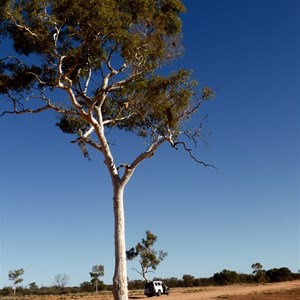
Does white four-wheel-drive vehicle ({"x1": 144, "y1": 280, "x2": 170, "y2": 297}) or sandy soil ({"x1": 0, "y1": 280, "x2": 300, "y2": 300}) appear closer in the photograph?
sandy soil ({"x1": 0, "y1": 280, "x2": 300, "y2": 300})

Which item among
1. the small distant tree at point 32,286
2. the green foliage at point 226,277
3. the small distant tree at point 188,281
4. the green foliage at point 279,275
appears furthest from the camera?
the small distant tree at point 32,286

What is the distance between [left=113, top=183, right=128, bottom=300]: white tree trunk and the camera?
1384cm

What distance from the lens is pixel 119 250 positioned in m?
14.3

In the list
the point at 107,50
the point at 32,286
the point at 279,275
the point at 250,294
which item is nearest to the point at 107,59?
the point at 107,50

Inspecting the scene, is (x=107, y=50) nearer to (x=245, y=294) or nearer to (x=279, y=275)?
(x=245, y=294)

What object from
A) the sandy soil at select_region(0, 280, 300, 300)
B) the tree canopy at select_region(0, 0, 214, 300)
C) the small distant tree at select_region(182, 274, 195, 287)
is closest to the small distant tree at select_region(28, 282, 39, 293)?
the small distant tree at select_region(182, 274, 195, 287)

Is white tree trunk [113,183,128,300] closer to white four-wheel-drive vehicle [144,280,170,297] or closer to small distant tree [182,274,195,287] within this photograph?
white four-wheel-drive vehicle [144,280,170,297]

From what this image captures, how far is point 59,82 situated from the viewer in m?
15.7

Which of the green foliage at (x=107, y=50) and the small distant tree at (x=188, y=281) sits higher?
the small distant tree at (x=188, y=281)

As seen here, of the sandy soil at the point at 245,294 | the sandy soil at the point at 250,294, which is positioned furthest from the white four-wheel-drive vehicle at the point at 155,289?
the sandy soil at the point at 250,294

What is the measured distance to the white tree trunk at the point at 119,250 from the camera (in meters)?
13.8

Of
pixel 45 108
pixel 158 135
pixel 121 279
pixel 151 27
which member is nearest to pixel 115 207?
pixel 121 279

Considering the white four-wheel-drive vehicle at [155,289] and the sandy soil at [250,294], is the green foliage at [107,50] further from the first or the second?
the white four-wheel-drive vehicle at [155,289]

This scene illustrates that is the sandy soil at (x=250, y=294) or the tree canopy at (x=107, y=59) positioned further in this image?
the sandy soil at (x=250, y=294)
